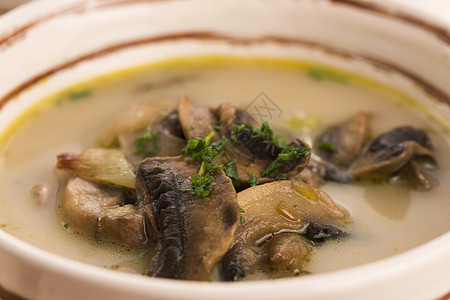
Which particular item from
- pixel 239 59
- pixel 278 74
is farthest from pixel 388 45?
pixel 239 59

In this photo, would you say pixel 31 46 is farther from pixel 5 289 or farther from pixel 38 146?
pixel 5 289

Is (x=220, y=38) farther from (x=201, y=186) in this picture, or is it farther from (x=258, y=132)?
(x=201, y=186)

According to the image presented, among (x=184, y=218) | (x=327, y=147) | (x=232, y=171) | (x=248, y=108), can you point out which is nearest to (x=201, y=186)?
(x=184, y=218)

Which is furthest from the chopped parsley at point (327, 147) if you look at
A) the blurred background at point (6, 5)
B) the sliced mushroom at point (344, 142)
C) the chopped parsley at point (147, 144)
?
the blurred background at point (6, 5)

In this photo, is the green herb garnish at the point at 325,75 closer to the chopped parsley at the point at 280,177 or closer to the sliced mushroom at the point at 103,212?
the chopped parsley at the point at 280,177

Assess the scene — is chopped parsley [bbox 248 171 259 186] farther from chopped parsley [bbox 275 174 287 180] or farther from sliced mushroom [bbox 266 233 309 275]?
sliced mushroom [bbox 266 233 309 275]
